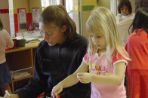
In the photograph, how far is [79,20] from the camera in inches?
189

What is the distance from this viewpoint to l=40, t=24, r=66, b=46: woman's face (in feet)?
4.39

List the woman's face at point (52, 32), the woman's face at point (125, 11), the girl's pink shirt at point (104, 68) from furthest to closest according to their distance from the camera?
1. the woman's face at point (125, 11)
2. the woman's face at point (52, 32)
3. the girl's pink shirt at point (104, 68)

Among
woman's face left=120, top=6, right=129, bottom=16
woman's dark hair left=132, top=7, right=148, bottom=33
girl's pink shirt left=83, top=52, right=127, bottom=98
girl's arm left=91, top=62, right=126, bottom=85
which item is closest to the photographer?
girl's arm left=91, top=62, right=126, bottom=85

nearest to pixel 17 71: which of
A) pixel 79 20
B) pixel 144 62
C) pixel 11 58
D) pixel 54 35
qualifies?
pixel 11 58

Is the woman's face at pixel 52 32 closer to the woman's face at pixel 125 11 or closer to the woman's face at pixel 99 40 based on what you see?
the woman's face at pixel 99 40

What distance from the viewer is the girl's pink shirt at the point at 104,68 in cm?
123

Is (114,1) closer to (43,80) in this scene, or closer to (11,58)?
(11,58)

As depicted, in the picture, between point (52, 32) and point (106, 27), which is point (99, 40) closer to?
point (106, 27)

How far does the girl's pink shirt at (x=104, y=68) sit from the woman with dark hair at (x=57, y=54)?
0.10 m

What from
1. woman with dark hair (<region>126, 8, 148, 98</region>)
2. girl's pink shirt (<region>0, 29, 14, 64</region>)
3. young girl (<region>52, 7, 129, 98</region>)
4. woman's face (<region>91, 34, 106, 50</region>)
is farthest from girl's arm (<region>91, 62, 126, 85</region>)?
girl's pink shirt (<region>0, 29, 14, 64</region>)

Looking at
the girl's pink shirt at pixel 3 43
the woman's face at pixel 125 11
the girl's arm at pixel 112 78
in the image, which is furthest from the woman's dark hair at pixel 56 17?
the woman's face at pixel 125 11

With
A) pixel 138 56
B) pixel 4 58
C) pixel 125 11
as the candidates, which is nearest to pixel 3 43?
pixel 4 58

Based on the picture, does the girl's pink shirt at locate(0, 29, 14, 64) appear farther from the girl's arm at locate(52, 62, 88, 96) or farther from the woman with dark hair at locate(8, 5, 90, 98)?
the girl's arm at locate(52, 62, 88, 96)

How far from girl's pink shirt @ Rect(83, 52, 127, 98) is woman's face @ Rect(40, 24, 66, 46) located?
173 millimetres
